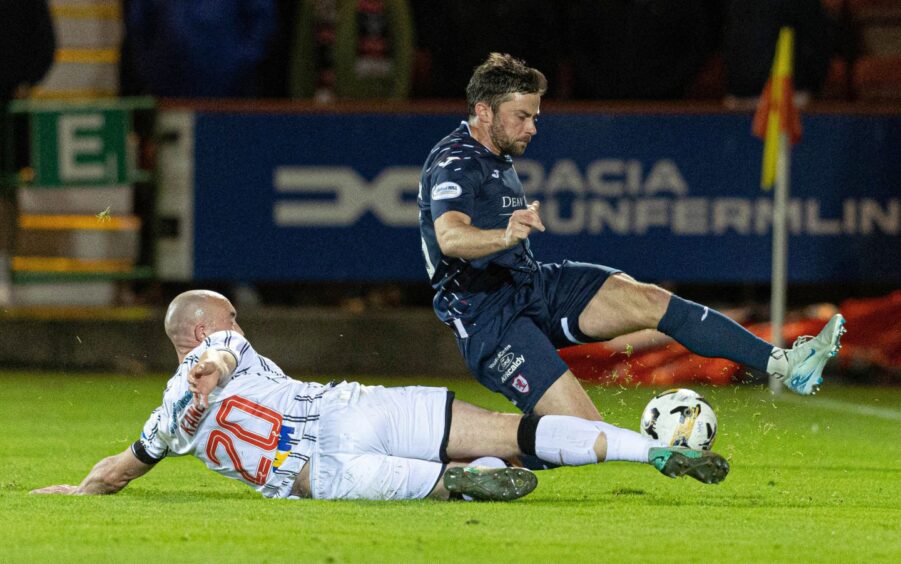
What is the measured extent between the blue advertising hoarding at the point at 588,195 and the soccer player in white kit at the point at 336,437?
23.4 ft

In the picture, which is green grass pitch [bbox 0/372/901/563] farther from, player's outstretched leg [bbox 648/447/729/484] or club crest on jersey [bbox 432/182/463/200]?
club crest on jersey [bbox 432/182/463/200]

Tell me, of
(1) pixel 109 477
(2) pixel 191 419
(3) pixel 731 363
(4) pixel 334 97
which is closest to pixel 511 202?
(2) pixel 191 419

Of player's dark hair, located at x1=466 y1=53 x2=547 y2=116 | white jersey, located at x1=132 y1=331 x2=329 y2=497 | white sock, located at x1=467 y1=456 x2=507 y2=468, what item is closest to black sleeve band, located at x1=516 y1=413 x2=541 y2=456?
white sock, located at x1=467 y1=456 x2=507 y2=468

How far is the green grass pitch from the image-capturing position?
575 cm

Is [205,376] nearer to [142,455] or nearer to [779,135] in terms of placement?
[142,455]

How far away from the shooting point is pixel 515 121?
777 centimetres

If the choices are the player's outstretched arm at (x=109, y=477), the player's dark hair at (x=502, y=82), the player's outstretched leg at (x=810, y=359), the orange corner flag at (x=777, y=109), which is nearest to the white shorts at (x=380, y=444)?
the player's outstretched arm at (x=109, y=477)

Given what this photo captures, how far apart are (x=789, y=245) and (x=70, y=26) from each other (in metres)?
6.46

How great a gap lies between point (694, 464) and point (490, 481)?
838 millimetres

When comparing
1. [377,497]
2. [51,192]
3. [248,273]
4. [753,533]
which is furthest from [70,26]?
[753,533]

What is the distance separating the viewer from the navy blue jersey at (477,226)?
7.75 m

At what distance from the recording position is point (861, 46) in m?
15.4

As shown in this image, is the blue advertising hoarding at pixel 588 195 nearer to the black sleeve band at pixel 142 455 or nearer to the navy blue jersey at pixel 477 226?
the navy blue jersey at pixel 477 226

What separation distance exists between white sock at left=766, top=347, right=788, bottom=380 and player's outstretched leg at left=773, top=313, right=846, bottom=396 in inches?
0.4
